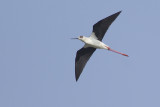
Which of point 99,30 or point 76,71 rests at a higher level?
point 99,30

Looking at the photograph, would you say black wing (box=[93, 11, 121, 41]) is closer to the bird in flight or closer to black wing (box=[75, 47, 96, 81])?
the bird in flight

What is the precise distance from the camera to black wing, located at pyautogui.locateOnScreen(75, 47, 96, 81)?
29750mm

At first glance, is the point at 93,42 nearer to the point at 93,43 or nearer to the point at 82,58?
the point at 93,43

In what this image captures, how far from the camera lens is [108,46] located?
29.0 metres

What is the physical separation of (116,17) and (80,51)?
3.39 meters

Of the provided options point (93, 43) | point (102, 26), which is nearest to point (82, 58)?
point (93, 43)

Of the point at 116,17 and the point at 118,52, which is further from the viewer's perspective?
the point at 118,52

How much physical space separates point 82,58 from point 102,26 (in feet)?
8.08

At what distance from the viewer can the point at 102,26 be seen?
28.7 meters

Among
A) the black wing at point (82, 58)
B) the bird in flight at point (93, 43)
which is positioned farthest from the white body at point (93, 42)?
the black wing at point (82, 58)

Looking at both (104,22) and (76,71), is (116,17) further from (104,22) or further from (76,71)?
(76,71)

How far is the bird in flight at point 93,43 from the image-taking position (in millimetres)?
28520

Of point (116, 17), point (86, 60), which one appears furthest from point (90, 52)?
point (116, 17)

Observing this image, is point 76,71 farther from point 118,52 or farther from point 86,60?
point 118,52
